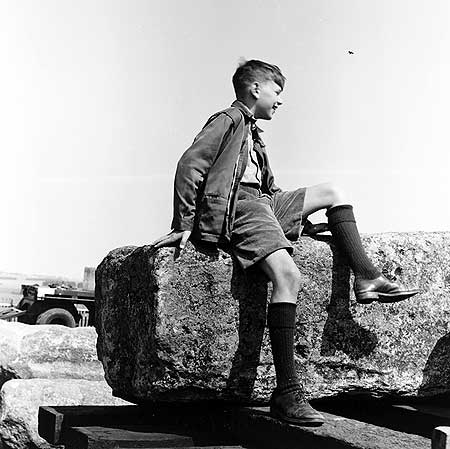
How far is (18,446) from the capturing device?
571 centimetres

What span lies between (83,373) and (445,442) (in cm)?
521

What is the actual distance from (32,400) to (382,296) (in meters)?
2.86

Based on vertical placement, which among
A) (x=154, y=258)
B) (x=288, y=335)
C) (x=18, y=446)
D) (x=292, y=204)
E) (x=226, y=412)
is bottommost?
(x=18, y=446)

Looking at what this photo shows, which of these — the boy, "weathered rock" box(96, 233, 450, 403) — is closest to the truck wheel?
"weathered rock" box(96, 233, 450, 403)

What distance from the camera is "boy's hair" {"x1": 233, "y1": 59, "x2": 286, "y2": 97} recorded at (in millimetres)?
4434

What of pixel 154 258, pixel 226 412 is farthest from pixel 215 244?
pixel 226 412

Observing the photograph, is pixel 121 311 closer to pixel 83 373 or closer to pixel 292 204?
pixel 292 204

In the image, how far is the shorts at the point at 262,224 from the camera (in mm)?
3943

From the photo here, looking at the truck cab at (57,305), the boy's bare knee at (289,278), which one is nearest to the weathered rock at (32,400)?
the boy's bare knee at (289,278)

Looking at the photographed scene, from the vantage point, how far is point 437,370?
4.41m

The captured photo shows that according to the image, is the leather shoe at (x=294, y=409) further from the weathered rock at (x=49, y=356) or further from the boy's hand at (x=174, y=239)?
the weathered rock at (x=49, y=356)

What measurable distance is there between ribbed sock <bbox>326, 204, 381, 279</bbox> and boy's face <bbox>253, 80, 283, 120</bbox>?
622mm

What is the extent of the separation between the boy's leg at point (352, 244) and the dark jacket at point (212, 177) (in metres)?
0.43

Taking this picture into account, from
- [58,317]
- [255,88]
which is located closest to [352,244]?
[255,88]
